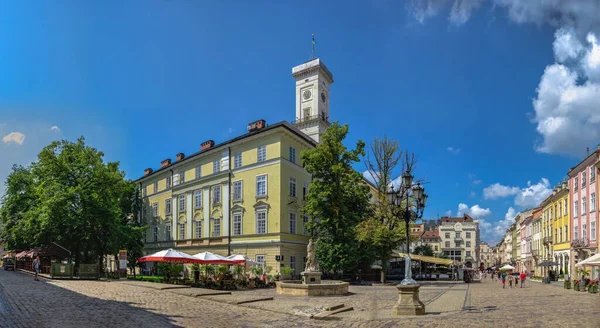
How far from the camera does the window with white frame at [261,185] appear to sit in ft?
130

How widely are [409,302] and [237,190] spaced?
28.0 m

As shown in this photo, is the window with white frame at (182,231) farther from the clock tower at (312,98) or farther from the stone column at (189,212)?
the clock tower at (312,98)

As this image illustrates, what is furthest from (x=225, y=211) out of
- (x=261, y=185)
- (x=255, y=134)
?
(x=255, y=134)

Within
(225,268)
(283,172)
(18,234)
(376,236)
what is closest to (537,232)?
(376,236)

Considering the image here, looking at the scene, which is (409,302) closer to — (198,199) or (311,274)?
(311,274)

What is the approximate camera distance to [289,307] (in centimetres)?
1889

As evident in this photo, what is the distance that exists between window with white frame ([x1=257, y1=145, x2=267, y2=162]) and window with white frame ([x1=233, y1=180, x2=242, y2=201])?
11.0 feet

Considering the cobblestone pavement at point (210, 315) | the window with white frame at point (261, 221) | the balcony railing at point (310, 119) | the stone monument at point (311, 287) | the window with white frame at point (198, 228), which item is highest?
the balcony railing at point (310, 119)

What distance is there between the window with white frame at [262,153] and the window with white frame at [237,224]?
5672 millimetres

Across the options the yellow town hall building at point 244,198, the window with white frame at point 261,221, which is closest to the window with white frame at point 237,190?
the yellow town hall building at point 244,198

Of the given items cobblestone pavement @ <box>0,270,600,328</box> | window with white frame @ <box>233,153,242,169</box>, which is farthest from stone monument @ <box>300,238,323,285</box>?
window with white frame @ <box>233,153,242,169</box>

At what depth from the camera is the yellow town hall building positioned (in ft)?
127

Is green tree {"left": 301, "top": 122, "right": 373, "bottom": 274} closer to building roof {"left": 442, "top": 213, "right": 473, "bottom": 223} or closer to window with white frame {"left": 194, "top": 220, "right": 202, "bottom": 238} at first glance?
window with white frame {"left": 194, "top": 220, "right": 202, "bottom": 238}

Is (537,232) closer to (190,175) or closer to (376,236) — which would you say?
(376,236)
